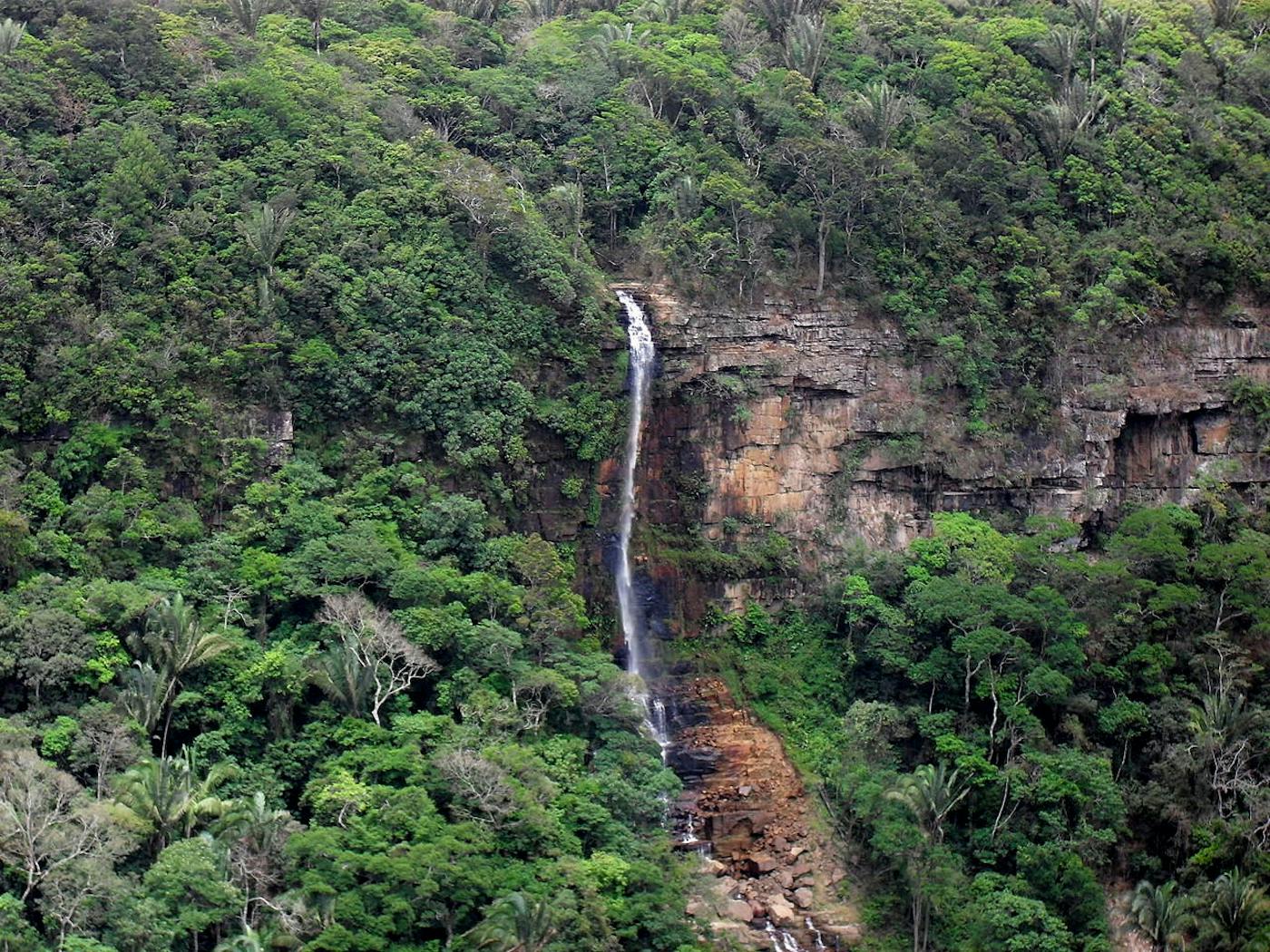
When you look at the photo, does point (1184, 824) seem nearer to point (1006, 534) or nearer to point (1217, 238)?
point (1006, 534)

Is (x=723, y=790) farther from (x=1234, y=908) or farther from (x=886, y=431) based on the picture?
(x=886, y=431)

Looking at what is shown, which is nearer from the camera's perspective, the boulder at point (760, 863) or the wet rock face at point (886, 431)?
the boulder at point (760, 863)

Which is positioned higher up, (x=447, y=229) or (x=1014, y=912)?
(x=447, y=229)

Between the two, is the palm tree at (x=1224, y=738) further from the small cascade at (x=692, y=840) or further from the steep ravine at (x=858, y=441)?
the small cascade at (x=692, y=840)

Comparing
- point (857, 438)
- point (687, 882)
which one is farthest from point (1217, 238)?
point (687, 882)

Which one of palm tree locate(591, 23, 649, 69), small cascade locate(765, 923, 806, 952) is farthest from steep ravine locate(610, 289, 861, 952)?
palm tree locate(591, 23, 649, 69)

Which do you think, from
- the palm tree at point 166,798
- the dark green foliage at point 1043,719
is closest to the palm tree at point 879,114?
the dark green foliage at point 1043,719

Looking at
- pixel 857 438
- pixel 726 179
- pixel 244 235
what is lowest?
pixel 857 438
